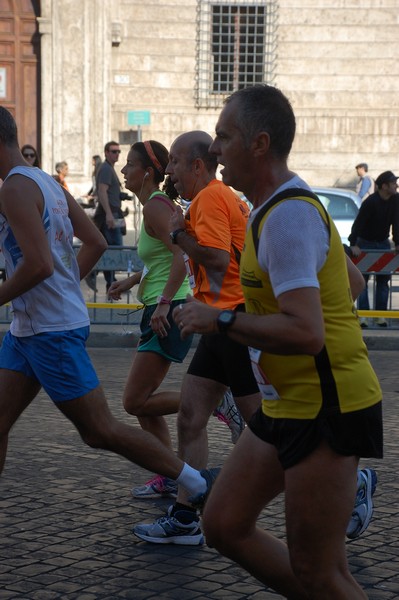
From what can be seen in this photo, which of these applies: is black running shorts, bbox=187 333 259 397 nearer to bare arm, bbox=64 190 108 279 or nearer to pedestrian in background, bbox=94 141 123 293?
bare arm, bbox=64 190 108 279

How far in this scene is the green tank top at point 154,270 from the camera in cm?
601

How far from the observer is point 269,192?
3.48 metres

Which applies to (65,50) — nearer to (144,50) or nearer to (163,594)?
(144,50)

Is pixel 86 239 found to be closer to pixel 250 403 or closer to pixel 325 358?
pixel 250 403

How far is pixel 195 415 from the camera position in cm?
532

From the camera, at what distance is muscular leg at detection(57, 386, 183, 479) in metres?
4.84

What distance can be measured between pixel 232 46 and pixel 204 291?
2525cm

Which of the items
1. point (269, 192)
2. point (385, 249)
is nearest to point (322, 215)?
point (269, 192)

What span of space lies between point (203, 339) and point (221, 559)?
93 cm

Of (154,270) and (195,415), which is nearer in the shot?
(195,415)

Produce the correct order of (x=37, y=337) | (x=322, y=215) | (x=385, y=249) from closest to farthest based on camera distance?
(x=322, y=215), (x=37, y=337), (x=385, y=249)

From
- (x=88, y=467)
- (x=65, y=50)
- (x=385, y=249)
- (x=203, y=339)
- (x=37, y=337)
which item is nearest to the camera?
(x=37, y=337)

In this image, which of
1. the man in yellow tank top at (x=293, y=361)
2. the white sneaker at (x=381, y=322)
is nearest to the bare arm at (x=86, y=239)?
the man in yellow tank top at (x=293, y=361)

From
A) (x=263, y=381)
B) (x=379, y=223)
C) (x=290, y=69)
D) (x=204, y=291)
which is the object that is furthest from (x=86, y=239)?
(x=290, y=69)
